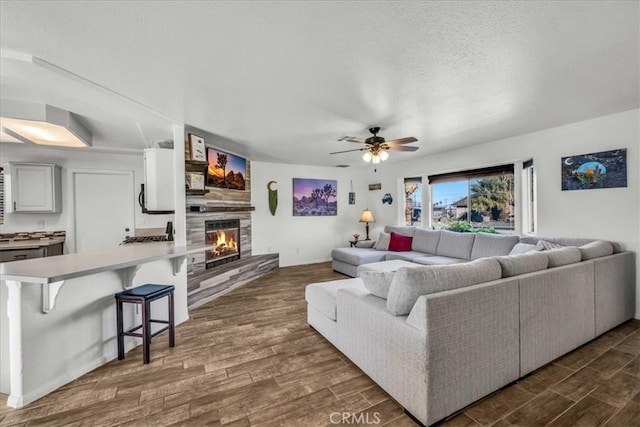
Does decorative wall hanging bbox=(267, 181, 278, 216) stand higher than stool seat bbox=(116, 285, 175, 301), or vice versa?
decorative wall hanging bbox=(267, 181, 278, 216)

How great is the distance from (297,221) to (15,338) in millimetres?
4841

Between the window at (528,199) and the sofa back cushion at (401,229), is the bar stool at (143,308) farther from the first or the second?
the window at (528,199)

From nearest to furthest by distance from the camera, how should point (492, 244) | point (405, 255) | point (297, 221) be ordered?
1. point (492, 244)
2. point (405, 255)
3. point (297, 221)

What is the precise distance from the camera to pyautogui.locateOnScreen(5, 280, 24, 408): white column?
1808 mm

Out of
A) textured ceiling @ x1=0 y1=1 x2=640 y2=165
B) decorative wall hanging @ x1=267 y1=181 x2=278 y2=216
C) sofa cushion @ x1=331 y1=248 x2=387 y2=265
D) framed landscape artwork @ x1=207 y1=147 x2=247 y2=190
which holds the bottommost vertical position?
sofa cushion @ x1=331 y1=248 x2=387 y2=265

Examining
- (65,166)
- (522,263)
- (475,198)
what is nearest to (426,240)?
(475,198)

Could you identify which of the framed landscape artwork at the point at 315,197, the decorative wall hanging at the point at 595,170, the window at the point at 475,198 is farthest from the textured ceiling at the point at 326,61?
the framed landscape artwork at the point at 315,197

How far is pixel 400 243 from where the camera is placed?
532 centimetres

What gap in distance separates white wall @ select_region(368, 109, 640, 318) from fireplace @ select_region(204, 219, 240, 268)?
3616mm

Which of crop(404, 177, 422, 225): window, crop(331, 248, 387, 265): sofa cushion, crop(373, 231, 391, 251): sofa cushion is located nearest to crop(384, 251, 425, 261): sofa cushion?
crop(331, 248, 387, 265): sofa cushion

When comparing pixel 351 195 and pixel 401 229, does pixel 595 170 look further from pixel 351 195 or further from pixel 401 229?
pixel 351 195

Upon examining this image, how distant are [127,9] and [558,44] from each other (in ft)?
8.55

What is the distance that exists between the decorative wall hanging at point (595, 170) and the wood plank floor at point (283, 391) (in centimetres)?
164

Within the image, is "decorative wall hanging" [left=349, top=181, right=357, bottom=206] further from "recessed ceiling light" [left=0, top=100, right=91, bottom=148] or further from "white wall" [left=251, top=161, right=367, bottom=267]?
"recessed ceiling light" [left=0, top=100, right=91, bottom=148]
